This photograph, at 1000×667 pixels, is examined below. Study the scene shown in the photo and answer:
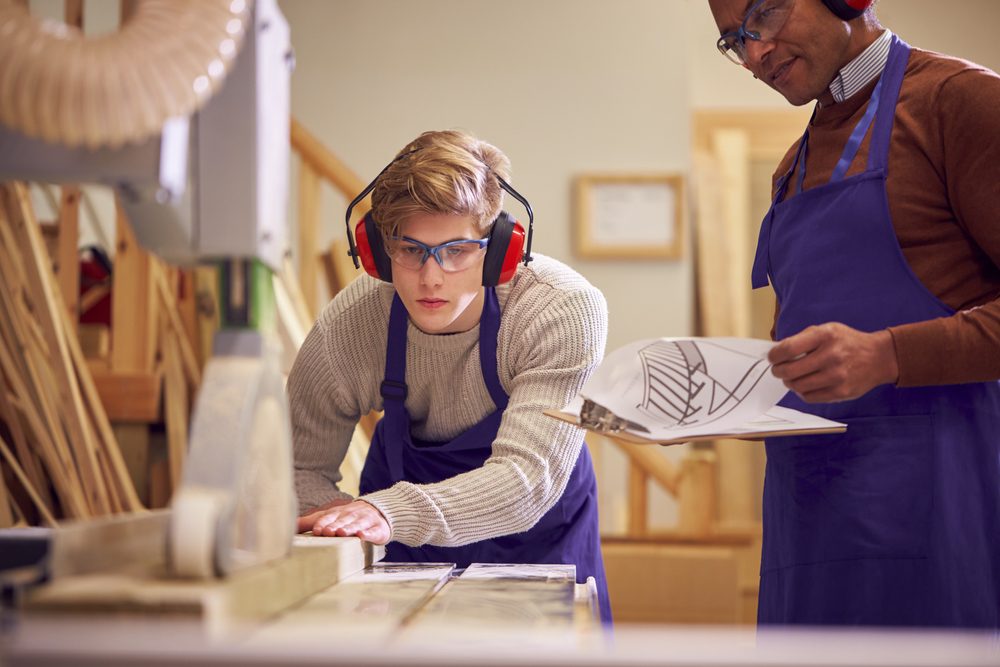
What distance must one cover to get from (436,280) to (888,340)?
754 mm

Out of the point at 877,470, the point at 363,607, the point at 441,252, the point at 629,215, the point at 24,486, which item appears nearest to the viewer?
the point at 363,607

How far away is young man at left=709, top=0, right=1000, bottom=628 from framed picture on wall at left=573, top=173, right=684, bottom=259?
296cm

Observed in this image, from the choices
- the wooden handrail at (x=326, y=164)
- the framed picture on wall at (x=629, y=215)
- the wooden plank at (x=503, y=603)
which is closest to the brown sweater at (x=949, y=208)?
the wooden plank at (x=503, y=603)

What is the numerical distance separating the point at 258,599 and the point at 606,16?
4.11 metres

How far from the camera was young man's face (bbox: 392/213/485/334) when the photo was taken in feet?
5.40

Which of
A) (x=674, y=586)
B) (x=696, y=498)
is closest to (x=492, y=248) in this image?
(x=674, y=586)

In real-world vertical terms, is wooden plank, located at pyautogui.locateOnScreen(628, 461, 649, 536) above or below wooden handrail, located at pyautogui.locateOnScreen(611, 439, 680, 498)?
below

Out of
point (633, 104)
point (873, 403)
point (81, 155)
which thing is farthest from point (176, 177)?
point (633, 104)

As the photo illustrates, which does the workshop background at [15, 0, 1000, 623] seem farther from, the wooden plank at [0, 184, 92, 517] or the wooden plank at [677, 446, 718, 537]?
the wooden plank at [0, 184, 92, 517]

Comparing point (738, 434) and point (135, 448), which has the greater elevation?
point (738, 434)

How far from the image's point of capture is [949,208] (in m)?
1.29

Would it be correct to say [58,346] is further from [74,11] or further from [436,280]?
[436,280]

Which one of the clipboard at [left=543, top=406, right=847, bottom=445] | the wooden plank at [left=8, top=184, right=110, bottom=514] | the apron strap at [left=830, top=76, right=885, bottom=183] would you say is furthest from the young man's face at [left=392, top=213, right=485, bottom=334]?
the wooden plank at [left=8, top=184, right=110, bottom=514]

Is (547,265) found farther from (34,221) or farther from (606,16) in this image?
(606,16)
